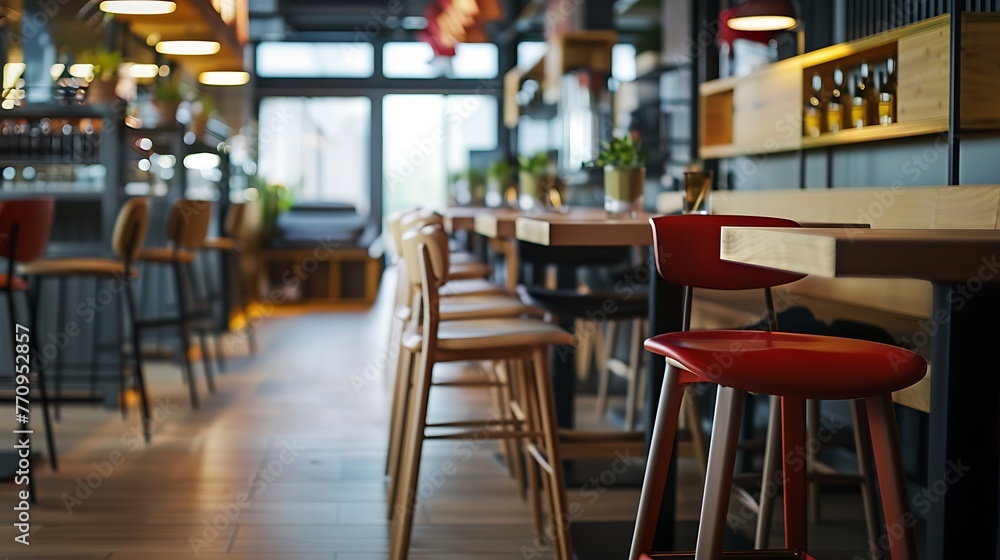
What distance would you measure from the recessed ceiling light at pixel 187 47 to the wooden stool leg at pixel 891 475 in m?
5.27

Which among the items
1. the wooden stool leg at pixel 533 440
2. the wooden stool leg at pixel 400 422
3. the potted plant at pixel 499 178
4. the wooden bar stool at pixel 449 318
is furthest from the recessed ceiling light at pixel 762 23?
the wooden stool leg at pixel 533 440

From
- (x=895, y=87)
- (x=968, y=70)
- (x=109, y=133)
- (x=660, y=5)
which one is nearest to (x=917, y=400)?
(x=968, y=70)

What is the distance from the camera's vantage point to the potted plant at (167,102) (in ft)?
18.6

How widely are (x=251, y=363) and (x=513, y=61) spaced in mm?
6844

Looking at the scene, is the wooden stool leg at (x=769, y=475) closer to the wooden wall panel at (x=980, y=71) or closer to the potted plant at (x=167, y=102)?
the wooden wall panel at (x=980, y=71)

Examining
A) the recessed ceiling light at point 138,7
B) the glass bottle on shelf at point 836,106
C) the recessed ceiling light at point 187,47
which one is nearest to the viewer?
the glass bottle on shelf at point 836,106

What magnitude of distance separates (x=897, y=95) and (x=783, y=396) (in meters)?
2.04

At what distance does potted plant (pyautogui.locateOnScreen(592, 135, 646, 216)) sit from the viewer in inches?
106

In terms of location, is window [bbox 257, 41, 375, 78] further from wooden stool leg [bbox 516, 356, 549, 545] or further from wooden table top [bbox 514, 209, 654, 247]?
wooden table top [bbox 514, 209, 654, 247]

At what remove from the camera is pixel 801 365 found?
147 cm

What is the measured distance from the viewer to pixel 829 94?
3.80 meters

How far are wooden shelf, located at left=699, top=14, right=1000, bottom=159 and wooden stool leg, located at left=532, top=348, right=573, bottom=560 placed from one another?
1349 millimetres

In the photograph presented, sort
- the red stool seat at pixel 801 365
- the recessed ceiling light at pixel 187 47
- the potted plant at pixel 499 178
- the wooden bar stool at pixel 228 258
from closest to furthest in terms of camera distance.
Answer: the red stool seat at pixel 801 365 < the potted plant at pixel 499 178 < the wooden bar stool at pixel 228 258 < the recessed ceiling light at pixel 187 47

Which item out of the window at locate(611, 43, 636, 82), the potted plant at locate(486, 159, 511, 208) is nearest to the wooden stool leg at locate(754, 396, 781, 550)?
the potted plant at locate(486, 159, 511, 208)
